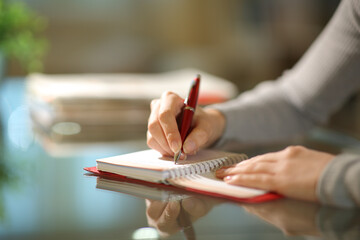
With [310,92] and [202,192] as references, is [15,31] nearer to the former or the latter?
[310,92]

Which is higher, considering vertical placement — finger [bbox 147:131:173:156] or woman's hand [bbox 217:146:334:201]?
finger [bbox 147:131:173:156]

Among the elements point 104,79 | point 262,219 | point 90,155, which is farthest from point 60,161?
point 104,79

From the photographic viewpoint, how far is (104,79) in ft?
5.65

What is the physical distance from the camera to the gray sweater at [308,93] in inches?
42.8

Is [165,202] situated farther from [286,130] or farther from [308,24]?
[308,24]

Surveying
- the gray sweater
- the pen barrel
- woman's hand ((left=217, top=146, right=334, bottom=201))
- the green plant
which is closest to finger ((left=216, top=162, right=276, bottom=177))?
woman's hand ((left=217, top=146, right=334, bottom=201))

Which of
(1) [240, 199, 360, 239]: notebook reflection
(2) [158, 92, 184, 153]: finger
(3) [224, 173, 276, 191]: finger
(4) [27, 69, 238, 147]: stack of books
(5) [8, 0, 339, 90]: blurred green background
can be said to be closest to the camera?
(1) [240, 199, 360, 239]: notebook reflection

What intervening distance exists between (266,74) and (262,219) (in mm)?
4502

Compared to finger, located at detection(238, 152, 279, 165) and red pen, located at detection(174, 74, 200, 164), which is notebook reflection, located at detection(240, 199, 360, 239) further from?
red pen, located at detection(174, 74, 200, 164)

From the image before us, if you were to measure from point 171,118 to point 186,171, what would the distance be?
0.36 feet

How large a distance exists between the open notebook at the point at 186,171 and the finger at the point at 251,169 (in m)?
0.02

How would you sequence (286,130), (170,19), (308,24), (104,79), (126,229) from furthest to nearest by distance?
(170,19) → (308,24) → (104,79) → (286,130) → (126,229)

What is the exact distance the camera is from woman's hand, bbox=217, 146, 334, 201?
0.59 meters

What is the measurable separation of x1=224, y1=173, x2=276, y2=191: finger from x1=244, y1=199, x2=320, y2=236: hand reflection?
0.03m
